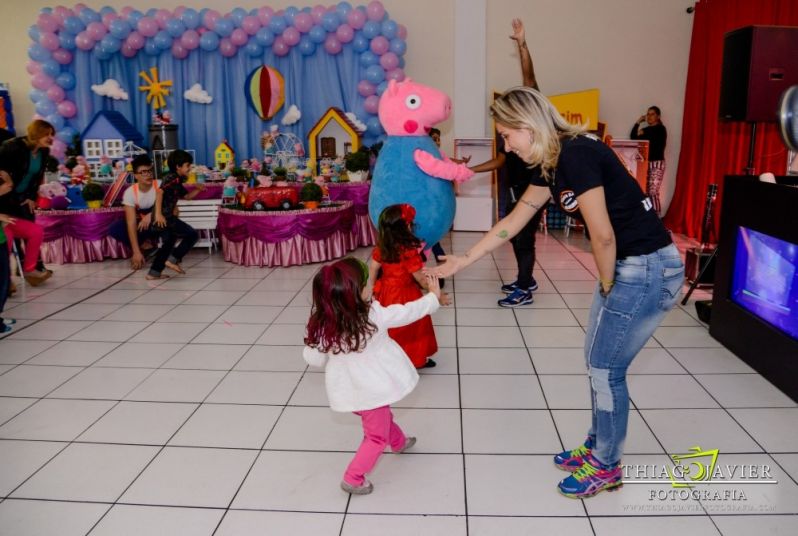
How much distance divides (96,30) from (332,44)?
2.97 m

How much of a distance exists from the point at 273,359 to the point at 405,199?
4.18ft

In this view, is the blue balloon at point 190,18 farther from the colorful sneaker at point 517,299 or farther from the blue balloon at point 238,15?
the colorful sneaker at point 517,299

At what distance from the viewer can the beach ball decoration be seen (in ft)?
Answer: 25.7

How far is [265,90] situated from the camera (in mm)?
7867

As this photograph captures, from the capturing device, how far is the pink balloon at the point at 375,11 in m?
7.41

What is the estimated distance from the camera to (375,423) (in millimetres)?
2260

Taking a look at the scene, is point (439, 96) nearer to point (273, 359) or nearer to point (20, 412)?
point (273, 359)

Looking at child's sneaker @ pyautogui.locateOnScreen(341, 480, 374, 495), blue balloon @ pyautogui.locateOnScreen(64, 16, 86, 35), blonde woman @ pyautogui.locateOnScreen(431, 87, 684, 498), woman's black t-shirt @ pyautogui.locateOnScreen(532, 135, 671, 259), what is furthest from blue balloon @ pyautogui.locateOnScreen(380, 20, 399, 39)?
child's sneaker @ pyautogui.locateOnScreen(341, 480, 374, 495)

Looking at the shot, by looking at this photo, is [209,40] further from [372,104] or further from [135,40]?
[372,104]

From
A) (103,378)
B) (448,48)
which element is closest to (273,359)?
(103,378)

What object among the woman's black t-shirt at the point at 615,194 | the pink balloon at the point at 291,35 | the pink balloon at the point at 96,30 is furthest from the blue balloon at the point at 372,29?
the woman's black t-shirt at the point at 615,194

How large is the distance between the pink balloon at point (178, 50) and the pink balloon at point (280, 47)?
1157 millimetres

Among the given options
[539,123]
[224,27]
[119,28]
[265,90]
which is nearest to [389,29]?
[265,90]

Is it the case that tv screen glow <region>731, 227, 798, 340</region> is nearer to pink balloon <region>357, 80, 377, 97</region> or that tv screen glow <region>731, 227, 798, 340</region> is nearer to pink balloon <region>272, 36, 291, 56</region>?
pink balloon <region>357, 80, 377, 97</region>
